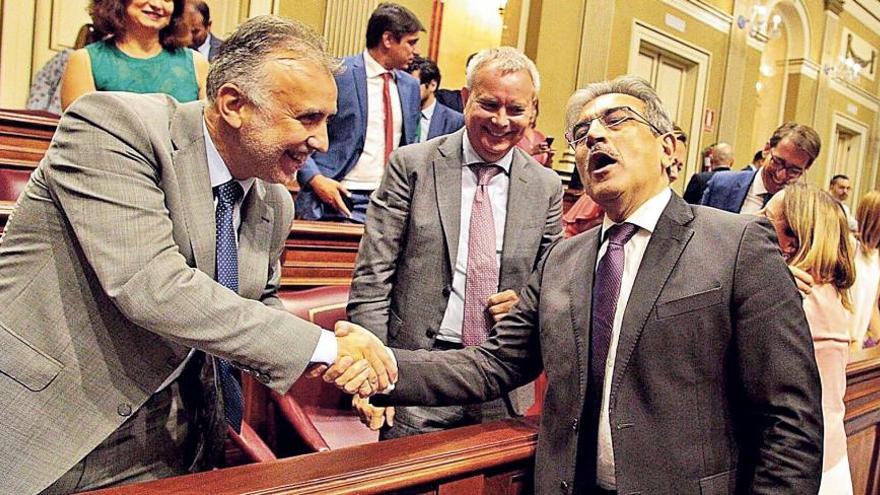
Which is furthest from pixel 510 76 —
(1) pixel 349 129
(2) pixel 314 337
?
(1) pixel 349 129

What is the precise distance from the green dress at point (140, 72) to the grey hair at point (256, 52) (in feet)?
4.56

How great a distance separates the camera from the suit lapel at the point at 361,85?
321 centimetres

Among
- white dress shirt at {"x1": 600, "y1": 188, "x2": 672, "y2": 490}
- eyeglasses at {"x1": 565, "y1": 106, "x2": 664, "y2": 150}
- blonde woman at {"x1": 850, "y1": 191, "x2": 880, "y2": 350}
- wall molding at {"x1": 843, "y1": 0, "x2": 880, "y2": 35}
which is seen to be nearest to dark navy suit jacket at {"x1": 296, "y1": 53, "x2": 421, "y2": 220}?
eyeglasses at {"x1": 565, "y1": 106, "x2": 664, "y2": 150}

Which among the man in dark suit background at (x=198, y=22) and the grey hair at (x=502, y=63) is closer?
the grey hair at (x=502, y=63)

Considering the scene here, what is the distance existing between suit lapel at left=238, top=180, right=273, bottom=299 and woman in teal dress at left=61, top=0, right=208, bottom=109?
4.42ft

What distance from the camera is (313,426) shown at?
2154 mm

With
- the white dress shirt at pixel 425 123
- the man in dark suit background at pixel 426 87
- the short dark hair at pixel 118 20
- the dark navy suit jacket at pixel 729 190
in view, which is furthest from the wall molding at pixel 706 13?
the short dark hair at pixel 118 20

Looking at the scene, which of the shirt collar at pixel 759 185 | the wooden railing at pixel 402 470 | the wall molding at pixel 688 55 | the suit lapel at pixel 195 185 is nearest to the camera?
the wooden railing at pixel 402 470

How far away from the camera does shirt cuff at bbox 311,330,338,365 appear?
1.43 metres

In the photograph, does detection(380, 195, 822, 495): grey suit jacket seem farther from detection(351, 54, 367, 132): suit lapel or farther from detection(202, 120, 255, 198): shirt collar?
detection(351, 54, 367, 132): suit lapel

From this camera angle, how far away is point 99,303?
132 cm

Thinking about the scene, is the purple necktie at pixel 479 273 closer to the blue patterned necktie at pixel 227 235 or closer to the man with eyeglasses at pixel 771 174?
the blue patterned necktie at pixel 227 235

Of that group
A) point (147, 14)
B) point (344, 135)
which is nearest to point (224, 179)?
point (147, 14)

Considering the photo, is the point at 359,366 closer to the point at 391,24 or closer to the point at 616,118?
the point at 616,118
